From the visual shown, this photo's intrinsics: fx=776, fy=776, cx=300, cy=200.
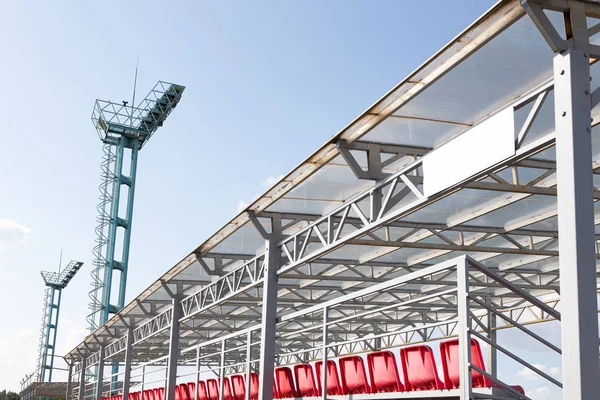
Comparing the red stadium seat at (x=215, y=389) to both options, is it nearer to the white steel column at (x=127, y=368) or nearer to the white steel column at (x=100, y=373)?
the white steel column at (x=127, y=368)

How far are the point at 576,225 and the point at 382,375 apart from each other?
5.87 m

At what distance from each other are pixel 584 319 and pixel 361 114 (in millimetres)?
4580

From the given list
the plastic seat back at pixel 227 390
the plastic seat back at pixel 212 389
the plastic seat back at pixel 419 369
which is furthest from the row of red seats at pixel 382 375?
the plastic seat back at pixel 212 389

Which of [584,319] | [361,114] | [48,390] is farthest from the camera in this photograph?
[48,390]

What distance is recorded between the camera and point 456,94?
9867 mm

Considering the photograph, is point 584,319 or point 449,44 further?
point 449,44

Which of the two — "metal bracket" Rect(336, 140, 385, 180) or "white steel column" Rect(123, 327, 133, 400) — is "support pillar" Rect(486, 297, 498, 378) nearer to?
"metal bracket" Rect(336, 140, 385, 180)

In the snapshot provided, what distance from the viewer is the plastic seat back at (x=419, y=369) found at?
1097 centimetres

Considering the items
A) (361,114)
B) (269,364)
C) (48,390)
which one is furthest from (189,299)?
(48,390)

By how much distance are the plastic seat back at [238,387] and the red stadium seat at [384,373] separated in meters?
6.60

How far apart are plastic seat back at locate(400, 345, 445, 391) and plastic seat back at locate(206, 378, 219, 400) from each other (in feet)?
33.7

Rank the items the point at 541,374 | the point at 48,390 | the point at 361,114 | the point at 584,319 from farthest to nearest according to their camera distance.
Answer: the point at 48,390 → the point at 361,114 → the point at 541,374 → the point at 584,319

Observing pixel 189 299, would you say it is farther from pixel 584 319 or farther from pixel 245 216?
pixel 584 319

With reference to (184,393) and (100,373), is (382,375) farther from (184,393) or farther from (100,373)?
(100,373)
